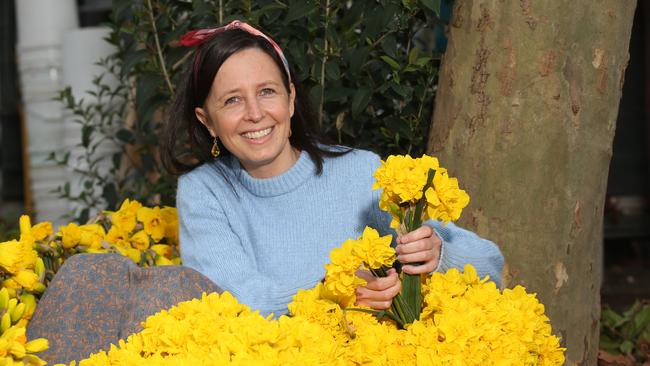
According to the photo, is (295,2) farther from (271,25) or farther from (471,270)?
(471,270)

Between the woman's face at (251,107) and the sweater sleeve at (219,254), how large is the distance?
0.56 ft

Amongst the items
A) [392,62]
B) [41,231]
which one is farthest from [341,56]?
[41,231]

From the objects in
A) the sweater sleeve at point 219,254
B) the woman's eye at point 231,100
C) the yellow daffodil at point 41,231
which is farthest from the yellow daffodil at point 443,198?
the yellow daffodil at point 41,231

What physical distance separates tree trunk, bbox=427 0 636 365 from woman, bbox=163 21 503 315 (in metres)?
0.18

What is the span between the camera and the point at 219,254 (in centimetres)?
275

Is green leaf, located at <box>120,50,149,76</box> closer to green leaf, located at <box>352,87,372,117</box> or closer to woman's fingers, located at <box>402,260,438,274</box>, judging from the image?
green leaf, located at <box>352,87,372,117</box>

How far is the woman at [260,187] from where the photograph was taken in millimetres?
2766

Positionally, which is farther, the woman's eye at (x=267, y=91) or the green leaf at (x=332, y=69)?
the green leaf at (x=332, y=69)

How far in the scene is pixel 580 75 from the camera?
2764 mm

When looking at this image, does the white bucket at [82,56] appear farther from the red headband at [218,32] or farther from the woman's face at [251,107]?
the woman's face at [251,107]

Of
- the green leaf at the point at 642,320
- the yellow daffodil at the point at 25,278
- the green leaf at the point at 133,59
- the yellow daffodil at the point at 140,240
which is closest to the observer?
the yellow daffodil at the point at 25,278

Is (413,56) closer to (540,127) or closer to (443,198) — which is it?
(540,127)

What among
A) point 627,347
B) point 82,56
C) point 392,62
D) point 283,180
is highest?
point 392,62

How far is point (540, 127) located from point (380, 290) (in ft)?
2.57
